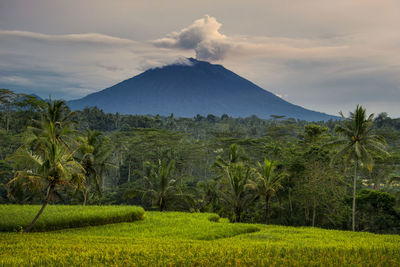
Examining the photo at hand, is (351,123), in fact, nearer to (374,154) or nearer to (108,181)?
(374,154)

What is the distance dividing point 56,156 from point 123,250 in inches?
194

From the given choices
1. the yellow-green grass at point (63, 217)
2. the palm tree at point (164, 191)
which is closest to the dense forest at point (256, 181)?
the palm tree at point (164, 191)

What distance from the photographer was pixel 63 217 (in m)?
14.0

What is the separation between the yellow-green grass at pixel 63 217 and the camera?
12.7 metres

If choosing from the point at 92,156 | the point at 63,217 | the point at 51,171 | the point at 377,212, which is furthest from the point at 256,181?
the point at 51,171

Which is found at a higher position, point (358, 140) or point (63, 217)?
point (358, 140)

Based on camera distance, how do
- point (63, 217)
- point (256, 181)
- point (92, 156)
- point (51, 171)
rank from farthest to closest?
point (256, 181), point (92, 156), point (63, 217), point (51, 171)

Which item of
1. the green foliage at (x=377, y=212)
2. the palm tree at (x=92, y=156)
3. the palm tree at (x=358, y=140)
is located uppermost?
the palm tree at (x=358, y=140)

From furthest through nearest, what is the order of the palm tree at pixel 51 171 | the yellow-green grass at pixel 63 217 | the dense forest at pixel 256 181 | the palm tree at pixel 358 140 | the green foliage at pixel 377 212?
the green foliage at pixel 377 212 < the palm tree at pixel 358 140 < the dense forest at pixel 256 181 < the yellow-green grass at pixel 63 217 < the palm tree at pixel 51 171

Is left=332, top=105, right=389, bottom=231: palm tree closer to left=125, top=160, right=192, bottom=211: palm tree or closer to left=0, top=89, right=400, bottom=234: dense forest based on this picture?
left=0, top=89, right=400, bottom=234: dense forest

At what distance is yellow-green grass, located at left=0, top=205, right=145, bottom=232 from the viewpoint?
12721 millimetres

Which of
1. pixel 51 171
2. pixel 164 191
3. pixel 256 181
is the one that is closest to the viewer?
pixel 51 171

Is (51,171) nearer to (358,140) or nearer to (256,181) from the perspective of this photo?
(256,181)

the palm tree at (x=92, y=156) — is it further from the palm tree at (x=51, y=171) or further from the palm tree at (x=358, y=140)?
the palm tree at (x=358, y=140)
